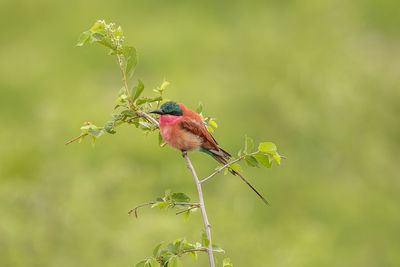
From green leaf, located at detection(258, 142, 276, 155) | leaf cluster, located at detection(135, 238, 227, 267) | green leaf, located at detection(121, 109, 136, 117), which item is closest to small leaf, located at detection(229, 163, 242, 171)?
green leaf, located at detection(258, 142, 276, 155)

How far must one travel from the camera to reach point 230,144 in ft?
34.5

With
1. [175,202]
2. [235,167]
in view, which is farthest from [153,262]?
[235,167]

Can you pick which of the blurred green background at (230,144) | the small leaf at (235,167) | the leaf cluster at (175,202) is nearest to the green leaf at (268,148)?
Result: the small leaf at (235,167)

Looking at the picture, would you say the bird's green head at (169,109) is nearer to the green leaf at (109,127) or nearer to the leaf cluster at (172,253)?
the green leaf at (109,127)

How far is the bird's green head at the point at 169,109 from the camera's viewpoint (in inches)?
116

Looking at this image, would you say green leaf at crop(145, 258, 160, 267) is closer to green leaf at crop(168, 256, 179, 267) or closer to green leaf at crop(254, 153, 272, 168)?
green leaf at crop(168, 256, 179, 267)

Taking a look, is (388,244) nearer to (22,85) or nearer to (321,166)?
(321,166)

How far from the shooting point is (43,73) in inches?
525

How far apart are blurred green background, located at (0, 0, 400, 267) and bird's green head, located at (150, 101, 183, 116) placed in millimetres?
3157

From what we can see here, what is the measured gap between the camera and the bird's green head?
2954 mm

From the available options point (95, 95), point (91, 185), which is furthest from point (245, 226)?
point (95, 95)

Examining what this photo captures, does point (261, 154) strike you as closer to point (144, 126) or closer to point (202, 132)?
point (144, 126)

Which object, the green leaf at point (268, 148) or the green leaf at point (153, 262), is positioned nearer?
the green leaf at point (153, 262)

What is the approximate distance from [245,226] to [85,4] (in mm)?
10261
